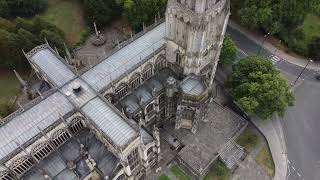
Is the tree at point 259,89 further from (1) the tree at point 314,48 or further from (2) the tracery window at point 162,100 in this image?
(1) the tree at point 314,48

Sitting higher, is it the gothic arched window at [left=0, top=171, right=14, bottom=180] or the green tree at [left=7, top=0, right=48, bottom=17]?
the green tree at [left=7, top=0, right=48, bottom=17]

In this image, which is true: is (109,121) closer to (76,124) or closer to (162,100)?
(76,124)

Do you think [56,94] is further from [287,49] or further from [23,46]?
[287,49]

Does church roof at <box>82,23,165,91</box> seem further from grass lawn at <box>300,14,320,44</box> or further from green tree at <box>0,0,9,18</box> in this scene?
grass lawn at <box>300,14,320,44</box>

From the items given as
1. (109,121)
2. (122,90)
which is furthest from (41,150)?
(122,90)

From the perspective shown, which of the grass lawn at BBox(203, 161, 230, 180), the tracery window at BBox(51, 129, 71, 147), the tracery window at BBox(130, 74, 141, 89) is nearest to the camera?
the tracery window at BBox(51, 129, 71, 147)

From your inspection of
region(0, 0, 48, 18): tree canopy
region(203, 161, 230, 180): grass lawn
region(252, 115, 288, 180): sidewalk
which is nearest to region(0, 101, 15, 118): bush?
region(0, 0, 48, 18): tree canopy

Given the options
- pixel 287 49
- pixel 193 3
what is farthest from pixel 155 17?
pixel 287 49
